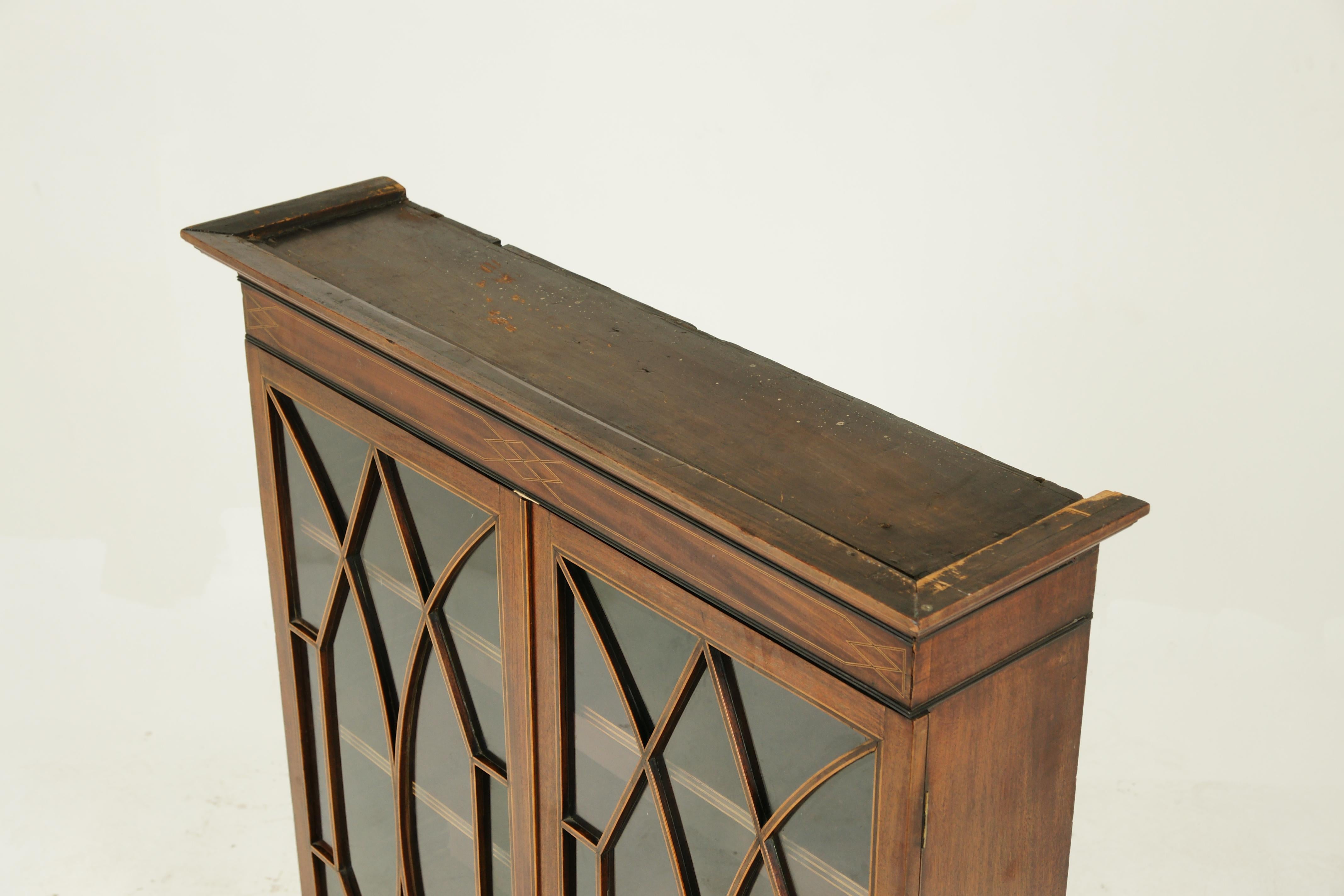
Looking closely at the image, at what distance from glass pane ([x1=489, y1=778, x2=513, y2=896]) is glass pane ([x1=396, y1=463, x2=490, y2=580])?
313 mm

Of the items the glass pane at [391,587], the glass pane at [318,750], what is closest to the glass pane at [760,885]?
the glass pane at [391,587]

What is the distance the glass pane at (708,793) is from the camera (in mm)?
1680

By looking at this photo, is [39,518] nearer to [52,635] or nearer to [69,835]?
[52,635]

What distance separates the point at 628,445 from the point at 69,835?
6.76ft

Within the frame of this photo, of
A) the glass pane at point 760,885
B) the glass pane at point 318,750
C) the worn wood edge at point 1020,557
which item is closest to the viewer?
the worn wood edge at point 1020,557

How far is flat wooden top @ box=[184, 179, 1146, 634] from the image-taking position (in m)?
1.52

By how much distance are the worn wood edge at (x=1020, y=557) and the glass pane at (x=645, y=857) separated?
553mm

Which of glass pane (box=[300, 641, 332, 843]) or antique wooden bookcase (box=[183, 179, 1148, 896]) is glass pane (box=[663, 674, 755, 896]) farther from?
glass pane (box=[300, 641, 332, 843])

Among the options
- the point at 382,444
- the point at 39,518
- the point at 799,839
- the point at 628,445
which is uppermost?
the point at 628,445

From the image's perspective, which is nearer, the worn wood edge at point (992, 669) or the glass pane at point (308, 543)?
the worn wood edge at point (992, 669)

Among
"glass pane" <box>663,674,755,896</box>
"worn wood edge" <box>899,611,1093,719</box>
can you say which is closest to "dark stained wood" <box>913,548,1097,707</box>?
"worn wood edge" <box>899,611,1093,719</box>

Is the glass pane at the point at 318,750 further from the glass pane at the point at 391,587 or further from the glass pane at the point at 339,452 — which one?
the glass pane at the point at 339,452

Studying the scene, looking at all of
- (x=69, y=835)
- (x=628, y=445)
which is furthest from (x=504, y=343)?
(x=69, y=835)

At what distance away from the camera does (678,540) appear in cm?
161
